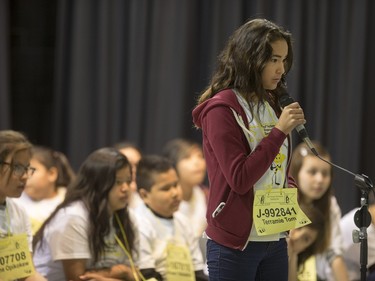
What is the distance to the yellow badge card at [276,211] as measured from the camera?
7.80 feet

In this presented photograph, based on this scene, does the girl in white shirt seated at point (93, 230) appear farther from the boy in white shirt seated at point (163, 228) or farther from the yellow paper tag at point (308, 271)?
the yellow paper tag at point (308, 271)

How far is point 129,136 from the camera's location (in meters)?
5.64

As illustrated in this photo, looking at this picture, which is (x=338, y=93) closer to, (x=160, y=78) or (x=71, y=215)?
(x=160, y=78)

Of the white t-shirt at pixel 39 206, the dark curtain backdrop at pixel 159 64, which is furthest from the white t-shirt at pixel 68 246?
the dark curtain backdrop at pixel 159 64

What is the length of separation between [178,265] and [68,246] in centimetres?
67

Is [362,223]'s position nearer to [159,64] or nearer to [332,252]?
[332,252]

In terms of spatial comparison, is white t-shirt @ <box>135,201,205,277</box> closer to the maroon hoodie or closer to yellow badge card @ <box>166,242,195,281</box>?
yellow badge card @ <box>166,242,195,281</box>

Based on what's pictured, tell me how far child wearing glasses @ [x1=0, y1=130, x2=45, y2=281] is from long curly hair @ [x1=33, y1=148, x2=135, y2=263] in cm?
32

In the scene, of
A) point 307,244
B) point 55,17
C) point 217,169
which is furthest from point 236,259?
point 55,17

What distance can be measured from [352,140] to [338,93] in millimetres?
336

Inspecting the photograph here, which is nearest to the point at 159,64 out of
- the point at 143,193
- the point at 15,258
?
the point at 143,193

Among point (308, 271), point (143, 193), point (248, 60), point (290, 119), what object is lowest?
point (308, 271)

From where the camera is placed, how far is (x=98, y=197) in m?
3.69

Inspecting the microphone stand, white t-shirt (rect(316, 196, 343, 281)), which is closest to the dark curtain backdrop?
white t-shirt (rect(316, 196, 343, 281))
